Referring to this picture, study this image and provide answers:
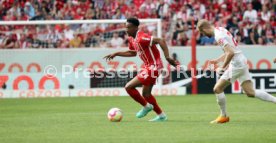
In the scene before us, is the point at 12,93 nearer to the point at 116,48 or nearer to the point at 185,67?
the point at 116,48

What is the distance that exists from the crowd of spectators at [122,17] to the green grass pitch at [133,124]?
19.5 ft

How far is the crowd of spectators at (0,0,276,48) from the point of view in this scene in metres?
26.3

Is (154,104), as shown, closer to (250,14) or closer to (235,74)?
(235,74)

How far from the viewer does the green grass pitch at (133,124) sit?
36.2ft

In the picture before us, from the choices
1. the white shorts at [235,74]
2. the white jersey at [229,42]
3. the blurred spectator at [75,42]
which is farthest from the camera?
the blurred spectator at [75,42]

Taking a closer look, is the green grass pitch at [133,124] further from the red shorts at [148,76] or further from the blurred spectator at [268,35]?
the blurred spectator at [268,35]

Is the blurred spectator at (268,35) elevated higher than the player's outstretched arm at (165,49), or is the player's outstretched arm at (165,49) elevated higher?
the player's outstretched arm at (165,49)

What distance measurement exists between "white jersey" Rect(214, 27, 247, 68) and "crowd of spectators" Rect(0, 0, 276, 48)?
505 inches

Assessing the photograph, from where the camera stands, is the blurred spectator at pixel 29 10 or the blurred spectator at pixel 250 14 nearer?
the blurred spectator at pixel 250 14

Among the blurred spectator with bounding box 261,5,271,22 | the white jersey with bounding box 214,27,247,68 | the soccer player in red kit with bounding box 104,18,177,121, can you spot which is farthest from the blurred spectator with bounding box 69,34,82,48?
the white jersey with bounding box 214,27,247,68

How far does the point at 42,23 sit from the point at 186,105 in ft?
26.7

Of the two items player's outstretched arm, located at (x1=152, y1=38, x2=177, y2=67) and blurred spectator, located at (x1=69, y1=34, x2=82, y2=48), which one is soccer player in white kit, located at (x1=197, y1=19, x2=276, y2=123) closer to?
player's outstretched arm, located at (x1=152, y1=38, x2=177, y2=67)

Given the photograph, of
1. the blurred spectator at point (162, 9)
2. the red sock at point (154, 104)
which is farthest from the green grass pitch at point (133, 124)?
the blurred spectator at point (162, 9)

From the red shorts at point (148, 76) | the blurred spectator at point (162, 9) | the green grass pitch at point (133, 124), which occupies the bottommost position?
the green grass pitch at point (133, 124)
